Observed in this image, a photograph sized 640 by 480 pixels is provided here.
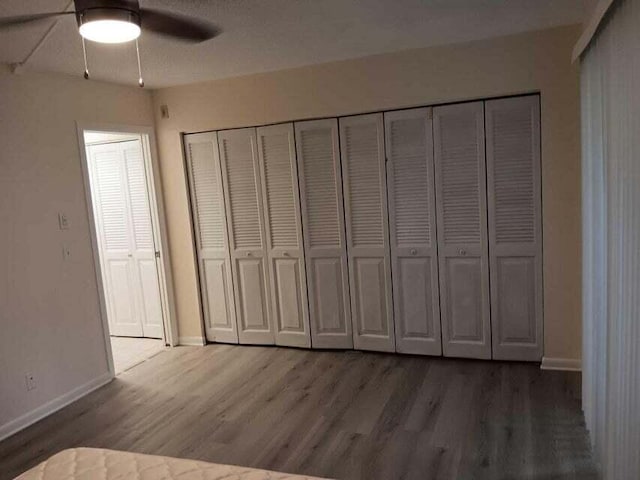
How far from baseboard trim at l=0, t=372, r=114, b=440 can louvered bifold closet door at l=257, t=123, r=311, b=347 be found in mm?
1544

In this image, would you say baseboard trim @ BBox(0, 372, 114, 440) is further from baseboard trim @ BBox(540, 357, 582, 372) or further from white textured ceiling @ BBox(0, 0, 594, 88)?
baseboard trim @ BBox(540, 357, 582, 372)

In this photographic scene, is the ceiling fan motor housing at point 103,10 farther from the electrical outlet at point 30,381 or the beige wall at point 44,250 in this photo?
the electrical outlet at point 30,381

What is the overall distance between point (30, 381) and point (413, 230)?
3015 mm

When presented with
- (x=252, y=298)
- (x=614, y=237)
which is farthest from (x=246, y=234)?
(x=614, y=237)

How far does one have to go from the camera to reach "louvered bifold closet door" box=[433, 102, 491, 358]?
371cm

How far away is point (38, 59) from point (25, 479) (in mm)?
2671

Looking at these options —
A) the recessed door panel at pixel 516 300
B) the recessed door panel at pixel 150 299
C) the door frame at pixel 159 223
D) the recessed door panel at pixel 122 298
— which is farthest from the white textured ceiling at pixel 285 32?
the recessed door panel at pixel 122 298

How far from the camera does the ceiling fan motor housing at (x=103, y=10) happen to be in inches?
77.7

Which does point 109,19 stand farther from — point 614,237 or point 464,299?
point 464,299

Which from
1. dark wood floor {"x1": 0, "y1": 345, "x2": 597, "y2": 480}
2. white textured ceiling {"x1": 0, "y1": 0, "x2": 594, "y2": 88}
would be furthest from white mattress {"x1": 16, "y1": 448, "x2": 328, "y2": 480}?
white textured ceiling {"x1": 0, "y1": 0, "x2": 594, "y2": 88}

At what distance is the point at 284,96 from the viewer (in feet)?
13.8

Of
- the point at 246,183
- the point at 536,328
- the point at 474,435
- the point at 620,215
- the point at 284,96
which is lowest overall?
the point at 474,435

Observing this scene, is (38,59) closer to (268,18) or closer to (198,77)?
(198,77)

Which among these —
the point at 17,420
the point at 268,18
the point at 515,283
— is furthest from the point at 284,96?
the point at 17,420
